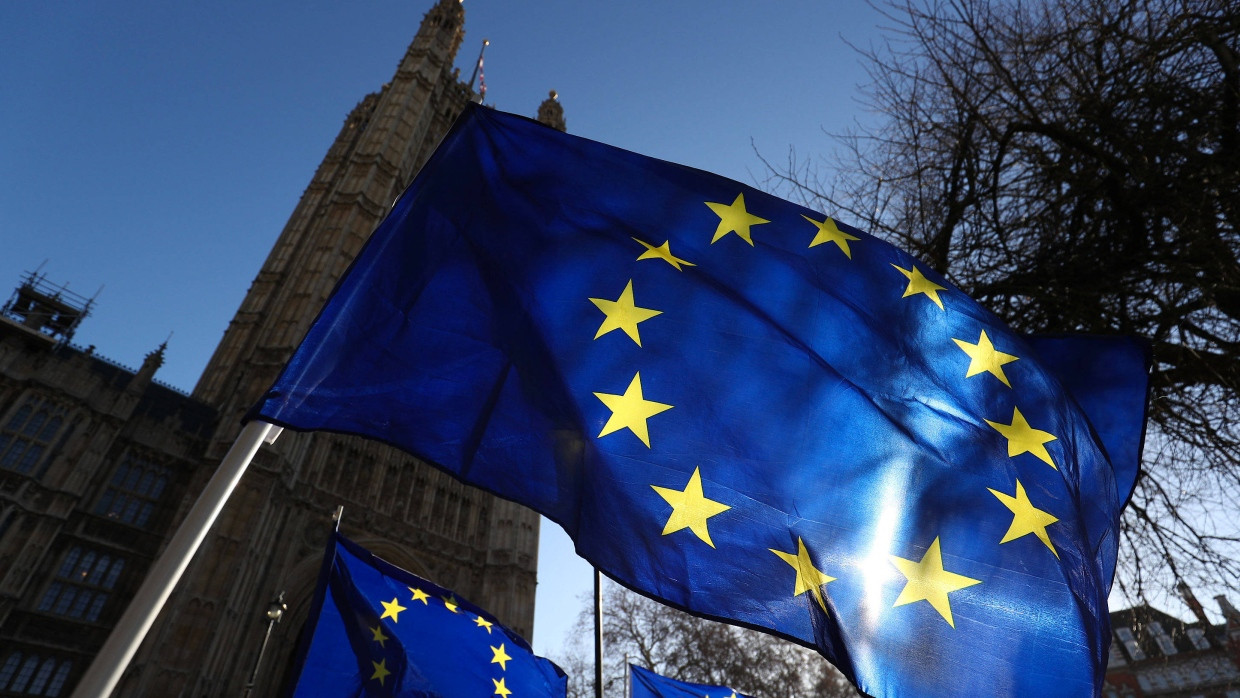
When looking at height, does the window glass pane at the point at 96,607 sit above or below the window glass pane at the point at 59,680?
above

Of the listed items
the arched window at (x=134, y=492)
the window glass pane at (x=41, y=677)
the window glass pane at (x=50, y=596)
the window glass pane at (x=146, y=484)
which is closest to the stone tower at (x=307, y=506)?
the arched window at (x=134, y=492)

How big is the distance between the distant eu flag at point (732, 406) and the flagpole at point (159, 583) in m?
0.27

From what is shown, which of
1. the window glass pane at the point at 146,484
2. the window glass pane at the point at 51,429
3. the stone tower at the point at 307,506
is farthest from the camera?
the window glass pane at the point at 146,484

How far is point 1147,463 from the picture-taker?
20.9 feet

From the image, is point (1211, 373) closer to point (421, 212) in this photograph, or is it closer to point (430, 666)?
point (421, 212)

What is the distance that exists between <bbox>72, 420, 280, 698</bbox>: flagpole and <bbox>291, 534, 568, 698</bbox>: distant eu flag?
13.8 ft

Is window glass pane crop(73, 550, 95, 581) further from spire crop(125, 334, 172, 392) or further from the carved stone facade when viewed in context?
spire crop(125, 334, 172, 392)

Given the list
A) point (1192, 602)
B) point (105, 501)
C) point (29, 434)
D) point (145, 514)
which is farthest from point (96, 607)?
point (1192, 602)

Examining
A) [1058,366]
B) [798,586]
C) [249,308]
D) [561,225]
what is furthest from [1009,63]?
[249,308]

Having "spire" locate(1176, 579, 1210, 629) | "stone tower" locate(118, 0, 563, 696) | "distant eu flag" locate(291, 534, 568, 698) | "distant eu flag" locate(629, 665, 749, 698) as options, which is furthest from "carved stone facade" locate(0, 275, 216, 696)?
"spire" locate(1176, 579, 1210, 629)

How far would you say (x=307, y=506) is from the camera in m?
25.0

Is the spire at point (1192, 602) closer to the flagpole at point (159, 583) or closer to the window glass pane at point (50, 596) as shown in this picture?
the flagpole at point (159, 583)

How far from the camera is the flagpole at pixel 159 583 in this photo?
1852 millimetres

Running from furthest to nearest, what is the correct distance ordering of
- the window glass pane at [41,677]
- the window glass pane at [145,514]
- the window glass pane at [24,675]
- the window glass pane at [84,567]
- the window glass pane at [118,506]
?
the window glass pane at [145,514], the window glass pane at [118,506], the window glass pane at [84,567], the window glass pane at [41,677], the window glass pane at [24,675]
